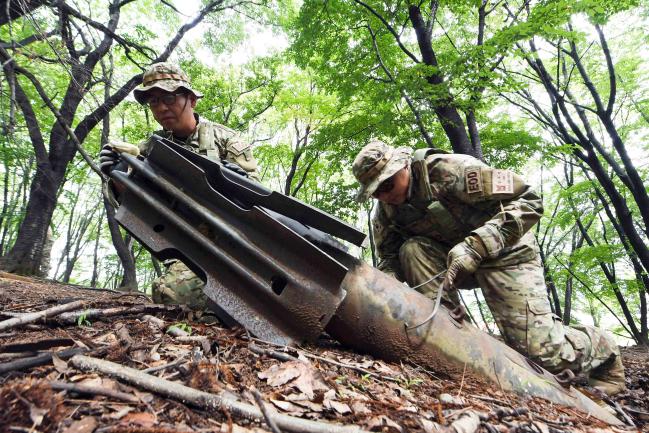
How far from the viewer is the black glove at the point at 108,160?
9.73 ft

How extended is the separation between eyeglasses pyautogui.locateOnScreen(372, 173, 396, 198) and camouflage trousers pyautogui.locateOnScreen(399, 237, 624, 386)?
2.49ft

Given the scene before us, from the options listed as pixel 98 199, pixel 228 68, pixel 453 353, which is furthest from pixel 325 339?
pixel 98 199

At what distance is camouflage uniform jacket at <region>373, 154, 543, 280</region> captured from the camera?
3369mm

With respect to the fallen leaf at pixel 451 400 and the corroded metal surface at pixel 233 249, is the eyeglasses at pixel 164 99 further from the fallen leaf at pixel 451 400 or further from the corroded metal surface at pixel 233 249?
the fallen leaf at pixel 451 400

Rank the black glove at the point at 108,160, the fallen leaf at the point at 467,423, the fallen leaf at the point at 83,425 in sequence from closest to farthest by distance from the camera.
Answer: the fallen leaf at the point at 83,425 → the fallen leaf at the point at 467,423 → the black glove at the point at 108,160

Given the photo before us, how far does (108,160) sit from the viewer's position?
3.01 m

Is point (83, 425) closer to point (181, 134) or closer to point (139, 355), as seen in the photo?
point (139, 355)

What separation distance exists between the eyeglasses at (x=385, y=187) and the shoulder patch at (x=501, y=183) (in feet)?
3.02

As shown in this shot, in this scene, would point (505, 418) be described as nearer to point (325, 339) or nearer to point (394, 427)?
point (394, 427)

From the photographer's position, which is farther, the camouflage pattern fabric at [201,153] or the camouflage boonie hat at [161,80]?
the camouflage boonie hat at [161,80]

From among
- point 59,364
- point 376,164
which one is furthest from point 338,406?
point 376,164

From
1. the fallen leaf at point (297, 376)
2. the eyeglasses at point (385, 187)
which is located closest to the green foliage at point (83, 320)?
the fallen leaf at point (297, 376)

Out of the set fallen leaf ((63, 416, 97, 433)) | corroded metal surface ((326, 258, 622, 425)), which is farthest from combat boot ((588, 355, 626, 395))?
fallen leaf ((63, 416, 97, 433))

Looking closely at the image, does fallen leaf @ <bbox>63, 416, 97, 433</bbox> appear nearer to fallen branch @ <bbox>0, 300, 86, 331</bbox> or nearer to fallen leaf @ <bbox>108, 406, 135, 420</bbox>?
fallen leaf @ <bbox>108, 406, 135, 420</bbox>
